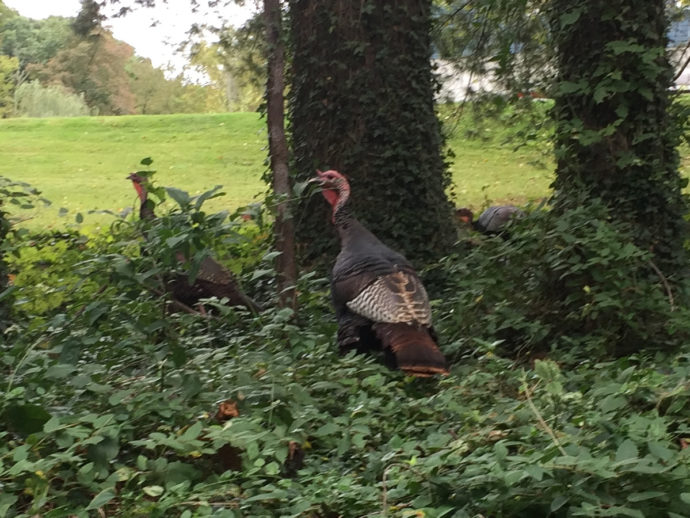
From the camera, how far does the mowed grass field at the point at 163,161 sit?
16.1m

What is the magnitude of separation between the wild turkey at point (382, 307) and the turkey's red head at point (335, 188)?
26 centimetres

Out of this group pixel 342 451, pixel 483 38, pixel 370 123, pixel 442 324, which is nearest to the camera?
pixel 342 451

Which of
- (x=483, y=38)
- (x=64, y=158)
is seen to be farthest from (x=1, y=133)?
(x=483, y=38)

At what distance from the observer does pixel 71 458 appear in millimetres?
3014

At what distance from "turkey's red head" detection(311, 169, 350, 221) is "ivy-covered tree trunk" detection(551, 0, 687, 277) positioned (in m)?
1.55

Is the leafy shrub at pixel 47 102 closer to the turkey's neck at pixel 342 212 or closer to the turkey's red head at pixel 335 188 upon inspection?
the turkey's red head at pixel 335 188

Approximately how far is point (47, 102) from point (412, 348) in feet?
97.8

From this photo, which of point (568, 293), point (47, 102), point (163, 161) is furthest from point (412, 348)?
point (47, 102)

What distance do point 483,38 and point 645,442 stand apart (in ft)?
24.3

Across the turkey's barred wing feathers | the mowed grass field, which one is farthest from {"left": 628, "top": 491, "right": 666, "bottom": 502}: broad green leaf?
the mowed grass field

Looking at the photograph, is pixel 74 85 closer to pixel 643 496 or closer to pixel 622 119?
pixel 622 119

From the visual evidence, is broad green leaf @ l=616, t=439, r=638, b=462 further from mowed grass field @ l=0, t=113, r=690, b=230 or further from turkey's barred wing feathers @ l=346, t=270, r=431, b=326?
mowed grass field @ l=0, t=113, r=690, b=230

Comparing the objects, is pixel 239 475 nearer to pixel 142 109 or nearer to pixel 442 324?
pixel 442 324

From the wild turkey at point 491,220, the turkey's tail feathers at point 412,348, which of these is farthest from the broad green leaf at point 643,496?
the wild turkey at point 491,220
